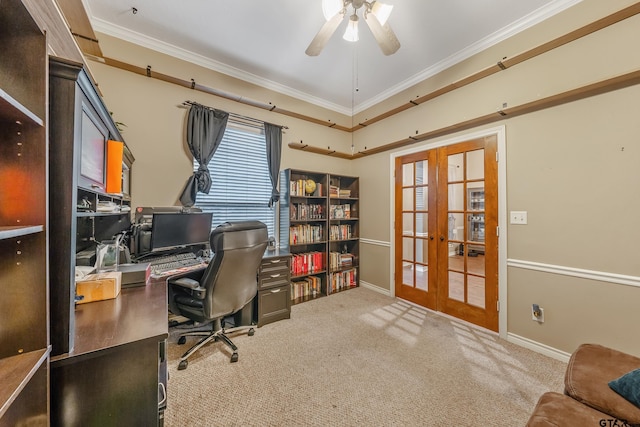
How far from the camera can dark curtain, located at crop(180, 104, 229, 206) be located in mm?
2713

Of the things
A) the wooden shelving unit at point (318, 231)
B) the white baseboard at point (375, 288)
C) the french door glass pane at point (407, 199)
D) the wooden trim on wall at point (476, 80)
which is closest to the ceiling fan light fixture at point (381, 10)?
the wooden trim on wall at point (476, 80)

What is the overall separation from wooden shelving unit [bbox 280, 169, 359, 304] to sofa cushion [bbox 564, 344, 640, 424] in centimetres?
262

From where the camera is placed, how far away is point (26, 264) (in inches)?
28.8

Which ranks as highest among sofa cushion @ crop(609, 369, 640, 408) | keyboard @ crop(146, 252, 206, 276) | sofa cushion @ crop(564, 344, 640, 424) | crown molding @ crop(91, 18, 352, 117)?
crown molding @ crop(91, 18, 352, 117)

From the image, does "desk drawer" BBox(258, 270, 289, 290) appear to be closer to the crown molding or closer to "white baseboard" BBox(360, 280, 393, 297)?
"white baseboard" BBox(360, 280, 393, 297)

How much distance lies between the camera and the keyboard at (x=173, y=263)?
2.06 metres

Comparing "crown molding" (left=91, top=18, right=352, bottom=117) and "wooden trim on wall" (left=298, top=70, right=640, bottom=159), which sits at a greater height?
"crown molding" (left=91, top=18, right=352, bottom=117)

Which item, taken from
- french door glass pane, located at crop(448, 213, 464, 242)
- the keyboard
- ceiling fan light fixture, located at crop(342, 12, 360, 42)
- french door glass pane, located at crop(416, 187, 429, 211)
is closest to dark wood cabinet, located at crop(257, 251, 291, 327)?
the keyboard

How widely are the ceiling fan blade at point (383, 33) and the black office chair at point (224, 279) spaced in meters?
1.80

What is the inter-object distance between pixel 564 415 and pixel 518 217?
180 cm

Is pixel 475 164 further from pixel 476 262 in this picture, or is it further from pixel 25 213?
pixel 25 213

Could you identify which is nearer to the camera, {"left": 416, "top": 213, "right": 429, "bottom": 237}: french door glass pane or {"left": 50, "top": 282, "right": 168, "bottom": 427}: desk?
{"left": 50, "top": 282, "right": 168, "bottom": 427}: desk

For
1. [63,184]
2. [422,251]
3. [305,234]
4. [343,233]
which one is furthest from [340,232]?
[63,184]

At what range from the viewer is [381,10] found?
175cm
